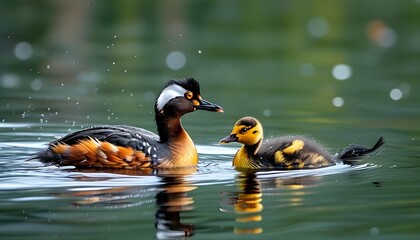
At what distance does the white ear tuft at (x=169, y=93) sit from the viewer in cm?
1109

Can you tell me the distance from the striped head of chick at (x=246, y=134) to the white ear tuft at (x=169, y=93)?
671 mm

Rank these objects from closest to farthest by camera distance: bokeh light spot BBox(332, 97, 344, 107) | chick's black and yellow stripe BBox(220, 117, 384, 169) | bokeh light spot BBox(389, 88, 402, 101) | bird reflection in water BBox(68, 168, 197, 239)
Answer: bird reflection in water BBox(68, 168, 197, 239) → chick's black and yellow stripe BBox(220, 117, 384, 169) → bokeh light spot BBox(332, 97, 344, 107) → bokeh light spot BBox(389, 88, 402, 101)

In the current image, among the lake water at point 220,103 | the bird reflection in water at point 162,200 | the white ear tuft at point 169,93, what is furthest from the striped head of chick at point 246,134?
the bird reflection in water at point 162,200

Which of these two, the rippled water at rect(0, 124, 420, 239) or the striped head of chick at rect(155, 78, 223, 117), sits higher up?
the striped head of chick at rect(155, 78, 223, 117)

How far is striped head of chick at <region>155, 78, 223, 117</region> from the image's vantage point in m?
11.1

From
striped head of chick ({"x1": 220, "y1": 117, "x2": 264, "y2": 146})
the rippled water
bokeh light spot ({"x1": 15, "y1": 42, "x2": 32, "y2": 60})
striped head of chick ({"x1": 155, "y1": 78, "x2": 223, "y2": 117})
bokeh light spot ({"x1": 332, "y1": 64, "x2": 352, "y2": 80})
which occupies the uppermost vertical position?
bokeh light spot ({"x1": 15, "y1": 42, "x2": 32, "y2": 60})

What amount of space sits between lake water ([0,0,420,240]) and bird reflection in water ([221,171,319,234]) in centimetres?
2

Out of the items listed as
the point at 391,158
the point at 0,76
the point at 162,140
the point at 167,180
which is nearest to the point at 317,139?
the point at 391,158

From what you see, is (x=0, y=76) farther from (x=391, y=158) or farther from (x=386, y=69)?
(x=391, y=158)

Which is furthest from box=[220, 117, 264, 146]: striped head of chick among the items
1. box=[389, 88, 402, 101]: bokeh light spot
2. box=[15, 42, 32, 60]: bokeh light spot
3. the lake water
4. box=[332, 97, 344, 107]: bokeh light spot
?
box=[15, 42, 32, 60]: bokeh light spot

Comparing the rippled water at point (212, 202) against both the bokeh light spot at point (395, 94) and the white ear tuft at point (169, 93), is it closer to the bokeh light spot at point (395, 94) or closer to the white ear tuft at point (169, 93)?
the white ear tuft at point (169, 93)

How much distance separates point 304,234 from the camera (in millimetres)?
7754

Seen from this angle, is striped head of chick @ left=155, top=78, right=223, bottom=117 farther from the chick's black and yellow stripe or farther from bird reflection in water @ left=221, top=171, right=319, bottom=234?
bird reflection in water @ left=221, top=171, right=319, bottom=234

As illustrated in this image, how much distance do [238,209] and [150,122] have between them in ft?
17.6
